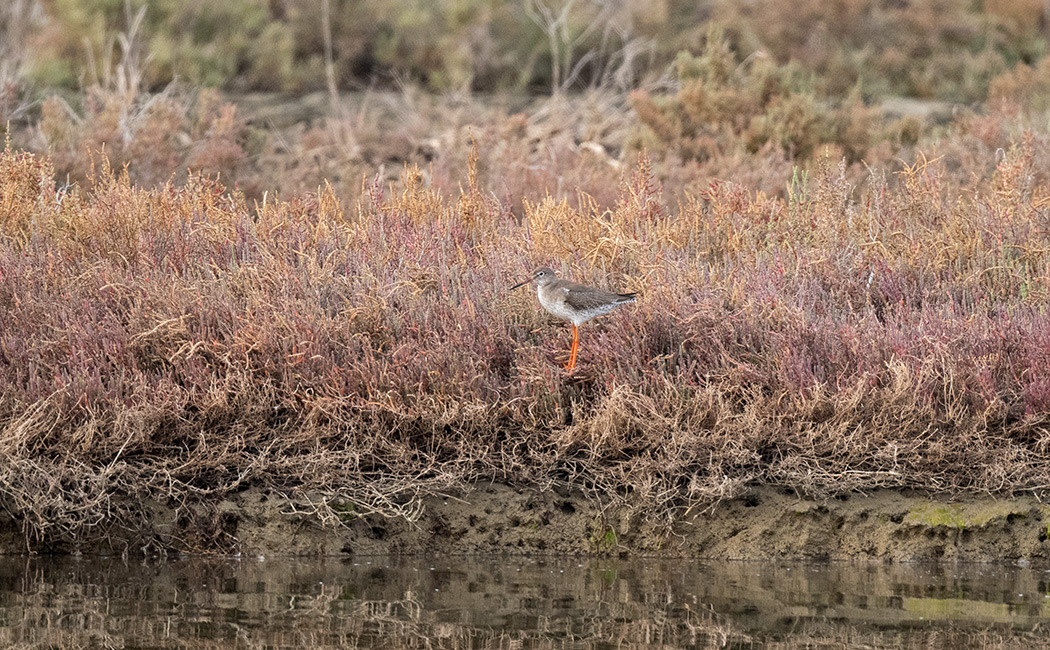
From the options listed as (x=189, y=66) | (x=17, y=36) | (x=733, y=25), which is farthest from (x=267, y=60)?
(x=733, y=25)

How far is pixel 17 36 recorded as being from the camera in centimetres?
1708

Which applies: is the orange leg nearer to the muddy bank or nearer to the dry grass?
the dry grass

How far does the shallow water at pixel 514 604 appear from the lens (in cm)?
432

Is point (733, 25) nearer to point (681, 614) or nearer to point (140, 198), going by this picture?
point (140, 198)

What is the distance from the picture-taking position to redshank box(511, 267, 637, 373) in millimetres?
5773

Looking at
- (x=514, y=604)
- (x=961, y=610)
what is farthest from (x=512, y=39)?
→ (x=961, y=610)

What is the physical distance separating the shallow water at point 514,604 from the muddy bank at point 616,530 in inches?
4.6

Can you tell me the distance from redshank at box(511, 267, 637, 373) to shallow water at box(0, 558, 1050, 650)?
1.14 m

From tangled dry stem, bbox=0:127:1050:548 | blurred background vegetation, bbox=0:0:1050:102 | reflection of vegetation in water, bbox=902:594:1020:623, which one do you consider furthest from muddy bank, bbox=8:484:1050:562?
blurred background vegetation, bbox=0:0:1050:102

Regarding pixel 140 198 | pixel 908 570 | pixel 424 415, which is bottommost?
pixel 908 570

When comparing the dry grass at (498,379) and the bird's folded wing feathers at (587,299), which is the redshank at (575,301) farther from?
the dry grass at (498,379)

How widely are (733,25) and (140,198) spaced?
475 inches

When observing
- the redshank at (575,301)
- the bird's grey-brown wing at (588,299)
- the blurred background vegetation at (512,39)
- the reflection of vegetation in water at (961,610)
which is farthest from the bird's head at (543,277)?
the blurred background vegetation at (512,39)

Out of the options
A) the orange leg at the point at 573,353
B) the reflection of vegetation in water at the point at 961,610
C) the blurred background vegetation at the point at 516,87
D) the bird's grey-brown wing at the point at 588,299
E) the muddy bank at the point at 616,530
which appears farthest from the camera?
the blurred background vegetation at the point at 516,87
